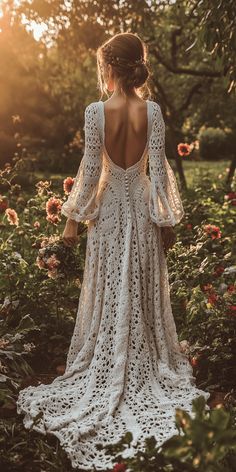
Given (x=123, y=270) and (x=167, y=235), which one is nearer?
(x=123, y=270)

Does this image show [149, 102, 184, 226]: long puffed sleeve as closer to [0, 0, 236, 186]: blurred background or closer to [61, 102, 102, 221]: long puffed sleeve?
[61, 102, 102, 221]: long puffed sleeve

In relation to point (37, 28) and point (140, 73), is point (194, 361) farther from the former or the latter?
point (37, 28)

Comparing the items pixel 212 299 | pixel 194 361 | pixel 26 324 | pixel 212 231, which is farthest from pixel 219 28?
pixel 26 324

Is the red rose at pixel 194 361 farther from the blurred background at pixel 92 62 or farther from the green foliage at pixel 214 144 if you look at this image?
the green foliage at pixel 214 144

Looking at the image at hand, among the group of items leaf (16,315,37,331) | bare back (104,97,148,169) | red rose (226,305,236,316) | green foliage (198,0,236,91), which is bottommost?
leaf (16,315,37,331)

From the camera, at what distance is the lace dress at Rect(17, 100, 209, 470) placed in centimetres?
434

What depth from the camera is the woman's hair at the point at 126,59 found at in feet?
14.0

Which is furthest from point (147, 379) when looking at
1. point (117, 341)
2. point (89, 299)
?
point (89, 299)

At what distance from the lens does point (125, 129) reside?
4410 millimetres

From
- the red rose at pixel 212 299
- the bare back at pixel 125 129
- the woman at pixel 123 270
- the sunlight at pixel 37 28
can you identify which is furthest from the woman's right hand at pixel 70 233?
the sunlight at pixel 37 28

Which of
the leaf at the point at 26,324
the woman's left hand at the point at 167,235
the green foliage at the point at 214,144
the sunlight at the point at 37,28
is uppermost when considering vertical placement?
the green foliage at the point at 214,144

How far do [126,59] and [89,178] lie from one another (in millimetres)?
753

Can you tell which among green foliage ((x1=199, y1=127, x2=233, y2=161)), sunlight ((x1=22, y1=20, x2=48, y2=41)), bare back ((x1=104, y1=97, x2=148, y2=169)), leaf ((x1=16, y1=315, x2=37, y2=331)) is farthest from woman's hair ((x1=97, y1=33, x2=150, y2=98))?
green foliage ((x1=199, y1=127, x2=233, y2=161))

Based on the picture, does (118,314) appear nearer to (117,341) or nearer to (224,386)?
(117,341)
